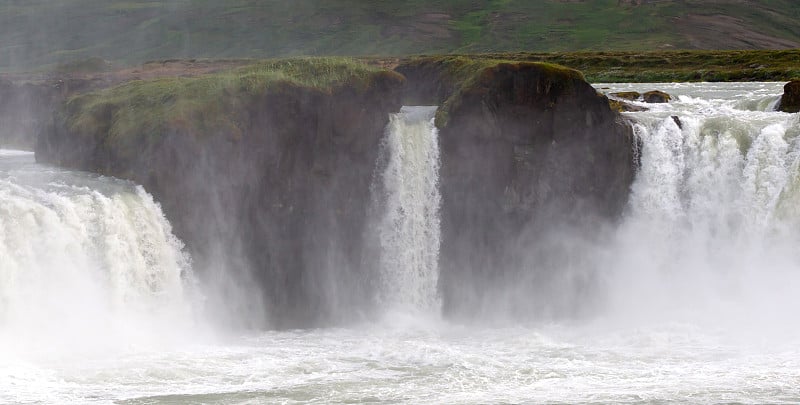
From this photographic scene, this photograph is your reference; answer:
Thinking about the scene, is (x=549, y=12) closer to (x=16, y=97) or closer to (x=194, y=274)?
(x=16, y=97)

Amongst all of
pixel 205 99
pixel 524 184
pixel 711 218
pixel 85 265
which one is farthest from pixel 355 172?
pixel 711 218

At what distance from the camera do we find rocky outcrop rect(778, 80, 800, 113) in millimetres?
41781

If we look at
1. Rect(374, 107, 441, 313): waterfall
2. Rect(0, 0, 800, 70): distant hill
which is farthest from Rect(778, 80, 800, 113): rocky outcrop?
Rect(0, 0, 800, 70): distant hill

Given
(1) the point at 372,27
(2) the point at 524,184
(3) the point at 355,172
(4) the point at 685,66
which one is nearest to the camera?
(3) the point at 355,172

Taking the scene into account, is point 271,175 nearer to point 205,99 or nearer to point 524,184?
→ point 205,99

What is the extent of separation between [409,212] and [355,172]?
2.58m

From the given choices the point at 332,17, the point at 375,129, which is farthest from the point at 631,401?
the point at 332,17

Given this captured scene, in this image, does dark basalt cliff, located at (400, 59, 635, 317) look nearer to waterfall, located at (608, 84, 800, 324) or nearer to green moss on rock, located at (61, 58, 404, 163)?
waterfall, located at (608, 84, 800, 324)

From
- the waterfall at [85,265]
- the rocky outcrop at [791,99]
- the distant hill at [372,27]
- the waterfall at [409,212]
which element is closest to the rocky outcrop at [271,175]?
the waterfall at [409,212]

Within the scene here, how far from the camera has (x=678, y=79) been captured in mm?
66375

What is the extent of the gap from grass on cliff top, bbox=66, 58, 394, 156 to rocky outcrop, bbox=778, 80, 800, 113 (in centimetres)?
1615

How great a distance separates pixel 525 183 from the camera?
4000 cm

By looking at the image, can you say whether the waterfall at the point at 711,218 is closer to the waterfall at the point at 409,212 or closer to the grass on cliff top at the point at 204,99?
the waterfall at the point at 409,212

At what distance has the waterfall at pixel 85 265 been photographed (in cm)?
3167
